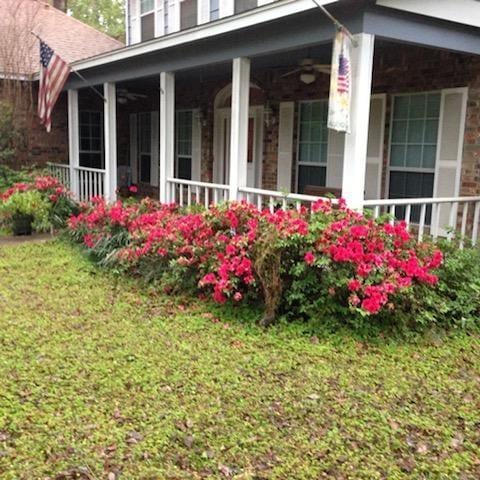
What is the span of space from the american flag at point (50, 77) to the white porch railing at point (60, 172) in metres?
2.18

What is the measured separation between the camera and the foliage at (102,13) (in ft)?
114

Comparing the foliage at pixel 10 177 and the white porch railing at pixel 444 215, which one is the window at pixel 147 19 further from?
the white porch railing at pixel 444 215

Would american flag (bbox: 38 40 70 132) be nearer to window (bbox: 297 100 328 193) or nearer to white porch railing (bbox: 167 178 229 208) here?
white porch railing (bbox: 167 178 229 208)

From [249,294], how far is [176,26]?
338 inches

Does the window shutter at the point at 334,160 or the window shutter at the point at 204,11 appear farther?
the window shutter at the point at 204,11

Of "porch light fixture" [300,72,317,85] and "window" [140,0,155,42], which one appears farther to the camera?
"window" [140,0,155,42]

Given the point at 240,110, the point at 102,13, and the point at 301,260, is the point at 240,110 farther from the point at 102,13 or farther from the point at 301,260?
the point at 102,13

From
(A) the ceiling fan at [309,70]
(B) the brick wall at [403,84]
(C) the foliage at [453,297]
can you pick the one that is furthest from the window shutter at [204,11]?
(C) the foliage at [453,297]

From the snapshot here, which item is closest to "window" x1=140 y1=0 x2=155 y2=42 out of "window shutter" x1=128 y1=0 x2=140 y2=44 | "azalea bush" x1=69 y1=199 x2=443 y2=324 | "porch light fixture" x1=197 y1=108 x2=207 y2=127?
"window shutter" x1=128 y1=0 x2=140 y2=44

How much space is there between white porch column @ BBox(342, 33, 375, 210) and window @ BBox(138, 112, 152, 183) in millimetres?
9810

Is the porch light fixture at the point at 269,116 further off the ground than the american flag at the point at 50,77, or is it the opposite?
the american flag at the point at 50,77

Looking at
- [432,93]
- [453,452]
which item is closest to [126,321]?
[453,452]

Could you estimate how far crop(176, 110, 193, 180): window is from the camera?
524 inches

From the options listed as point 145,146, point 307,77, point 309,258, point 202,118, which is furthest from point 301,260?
point 145,146
